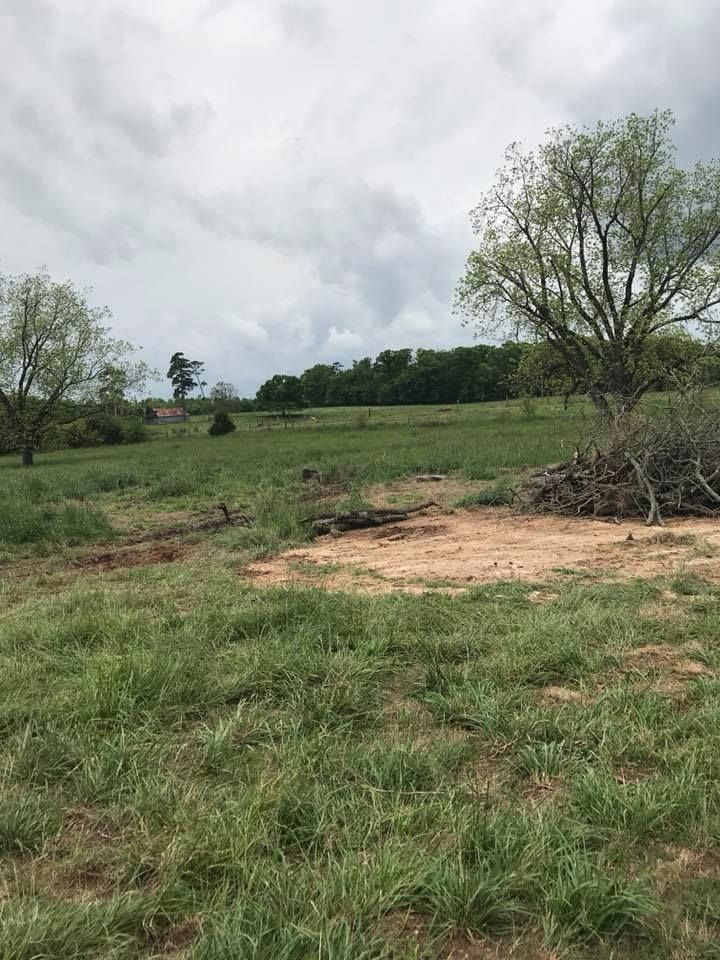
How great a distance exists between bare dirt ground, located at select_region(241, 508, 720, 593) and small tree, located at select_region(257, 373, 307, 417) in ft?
275

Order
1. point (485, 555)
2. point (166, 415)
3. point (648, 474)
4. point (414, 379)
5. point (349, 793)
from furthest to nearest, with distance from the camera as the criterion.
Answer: point (166, 415) < point (414, 379) < point (648, 474) < point (485, 555) < point (349, 793)

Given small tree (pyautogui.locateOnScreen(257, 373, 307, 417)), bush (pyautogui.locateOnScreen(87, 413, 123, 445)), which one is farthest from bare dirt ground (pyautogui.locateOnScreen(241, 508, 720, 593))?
small tree (pyautogui.locateOnScreen(257, 373, 307, 417))

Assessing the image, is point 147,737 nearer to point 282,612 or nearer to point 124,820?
point 124,820

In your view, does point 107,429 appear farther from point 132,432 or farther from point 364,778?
point 364,778

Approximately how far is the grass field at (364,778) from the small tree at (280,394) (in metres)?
88.4

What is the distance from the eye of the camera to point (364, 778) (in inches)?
107

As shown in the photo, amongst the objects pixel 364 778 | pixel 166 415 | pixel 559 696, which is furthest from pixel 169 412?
pixel 364 778

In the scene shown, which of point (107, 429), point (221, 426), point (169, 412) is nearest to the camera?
point (107, 429)

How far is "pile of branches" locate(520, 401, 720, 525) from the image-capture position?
9.59 metres

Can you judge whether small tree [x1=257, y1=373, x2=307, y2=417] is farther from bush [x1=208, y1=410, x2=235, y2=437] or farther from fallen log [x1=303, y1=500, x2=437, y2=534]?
fallen log [x1=303, y1=500, x2=437, y2=534]

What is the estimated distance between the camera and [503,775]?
277cm

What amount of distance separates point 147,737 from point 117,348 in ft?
137

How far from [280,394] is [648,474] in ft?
282

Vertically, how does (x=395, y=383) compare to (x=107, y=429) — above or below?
above
